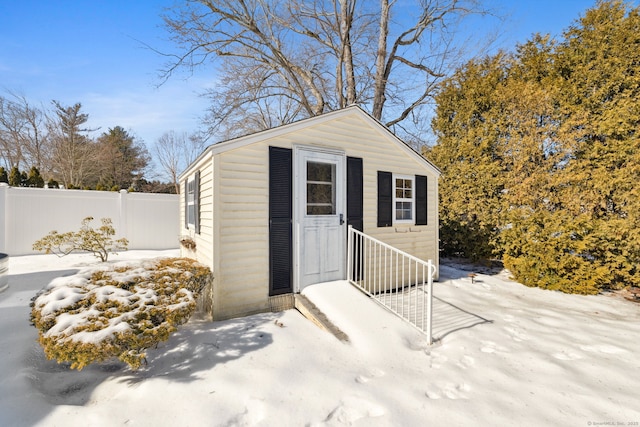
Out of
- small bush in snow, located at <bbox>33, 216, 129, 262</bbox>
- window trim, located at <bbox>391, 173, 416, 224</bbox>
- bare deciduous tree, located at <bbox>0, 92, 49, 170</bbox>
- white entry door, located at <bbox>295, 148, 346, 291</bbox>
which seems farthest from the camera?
bare deciduous tree, located at <bbox>0, 92, 49, 170</bbox>

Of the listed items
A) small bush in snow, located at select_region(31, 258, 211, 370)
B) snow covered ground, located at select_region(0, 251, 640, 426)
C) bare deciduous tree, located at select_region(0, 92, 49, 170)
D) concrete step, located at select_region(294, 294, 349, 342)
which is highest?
bare deciduous tree, located at select_region(0, 92, 49, 170)

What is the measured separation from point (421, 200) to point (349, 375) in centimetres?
431

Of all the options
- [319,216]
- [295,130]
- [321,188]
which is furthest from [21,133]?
[319,216]

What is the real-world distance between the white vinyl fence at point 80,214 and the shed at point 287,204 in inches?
205

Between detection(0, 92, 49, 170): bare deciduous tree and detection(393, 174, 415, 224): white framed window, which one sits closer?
detection(393, 174, 415, 224): white framed window

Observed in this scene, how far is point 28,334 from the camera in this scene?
11.3 ft

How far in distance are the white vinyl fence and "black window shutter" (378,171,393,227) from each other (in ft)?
25.5

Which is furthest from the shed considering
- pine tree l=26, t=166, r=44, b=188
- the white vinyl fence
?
pine tree l=26, t=166, r=44, b=188

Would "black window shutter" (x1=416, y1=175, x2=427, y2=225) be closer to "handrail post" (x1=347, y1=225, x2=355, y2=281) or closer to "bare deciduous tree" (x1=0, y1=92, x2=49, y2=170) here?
"handrail post" (x1=347, y1=225, x2=355, y2=281)

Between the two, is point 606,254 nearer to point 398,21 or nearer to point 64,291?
point 64,291

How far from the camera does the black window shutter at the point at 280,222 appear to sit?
4270 mm

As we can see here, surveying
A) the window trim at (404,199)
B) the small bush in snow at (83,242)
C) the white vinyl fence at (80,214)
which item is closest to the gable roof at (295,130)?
the window trim at (404,199)

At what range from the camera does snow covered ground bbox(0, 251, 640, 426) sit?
2.19 meters

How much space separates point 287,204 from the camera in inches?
172
